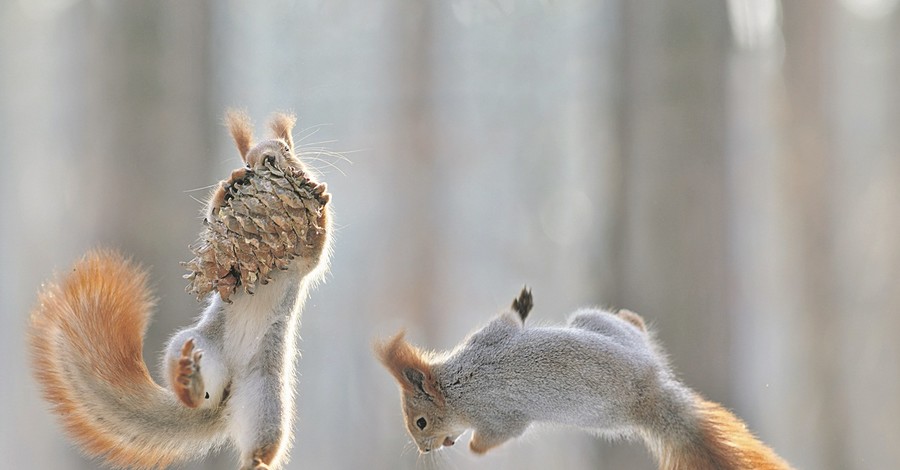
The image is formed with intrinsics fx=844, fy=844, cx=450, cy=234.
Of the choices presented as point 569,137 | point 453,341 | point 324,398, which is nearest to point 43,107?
point 324,398

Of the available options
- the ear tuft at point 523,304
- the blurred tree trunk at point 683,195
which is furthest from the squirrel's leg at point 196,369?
the blurred tree trunk at point 683,195

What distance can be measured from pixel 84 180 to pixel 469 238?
74 cm

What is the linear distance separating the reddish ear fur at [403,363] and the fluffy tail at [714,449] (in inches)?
7.6

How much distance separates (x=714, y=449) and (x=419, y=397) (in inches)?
9.8

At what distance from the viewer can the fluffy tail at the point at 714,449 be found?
68 centimetres

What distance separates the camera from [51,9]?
1659 millimetres

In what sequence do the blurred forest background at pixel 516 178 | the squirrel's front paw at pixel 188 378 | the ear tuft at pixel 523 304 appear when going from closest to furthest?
the squirrel's front paw at pixel 188 378 < the ear tuft at pixel 523 304 < the blurred forest background at pixel 516 178

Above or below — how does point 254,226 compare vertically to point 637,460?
above

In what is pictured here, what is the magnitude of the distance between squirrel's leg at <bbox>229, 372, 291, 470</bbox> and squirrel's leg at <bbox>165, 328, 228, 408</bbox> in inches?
0.8

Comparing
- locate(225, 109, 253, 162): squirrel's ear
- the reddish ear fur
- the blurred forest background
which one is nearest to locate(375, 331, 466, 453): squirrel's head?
the reddish ear fur

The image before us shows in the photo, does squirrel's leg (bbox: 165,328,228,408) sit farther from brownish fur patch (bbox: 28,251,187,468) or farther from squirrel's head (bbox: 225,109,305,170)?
squirrel's head (bbox: 225,109,305,170)

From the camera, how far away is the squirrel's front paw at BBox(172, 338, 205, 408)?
66cm

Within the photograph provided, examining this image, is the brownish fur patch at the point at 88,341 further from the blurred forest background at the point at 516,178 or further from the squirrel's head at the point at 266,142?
the blurred forest background at the point at 516,178

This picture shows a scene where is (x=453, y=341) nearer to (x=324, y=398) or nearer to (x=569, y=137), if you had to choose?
(x=324, y=398)
